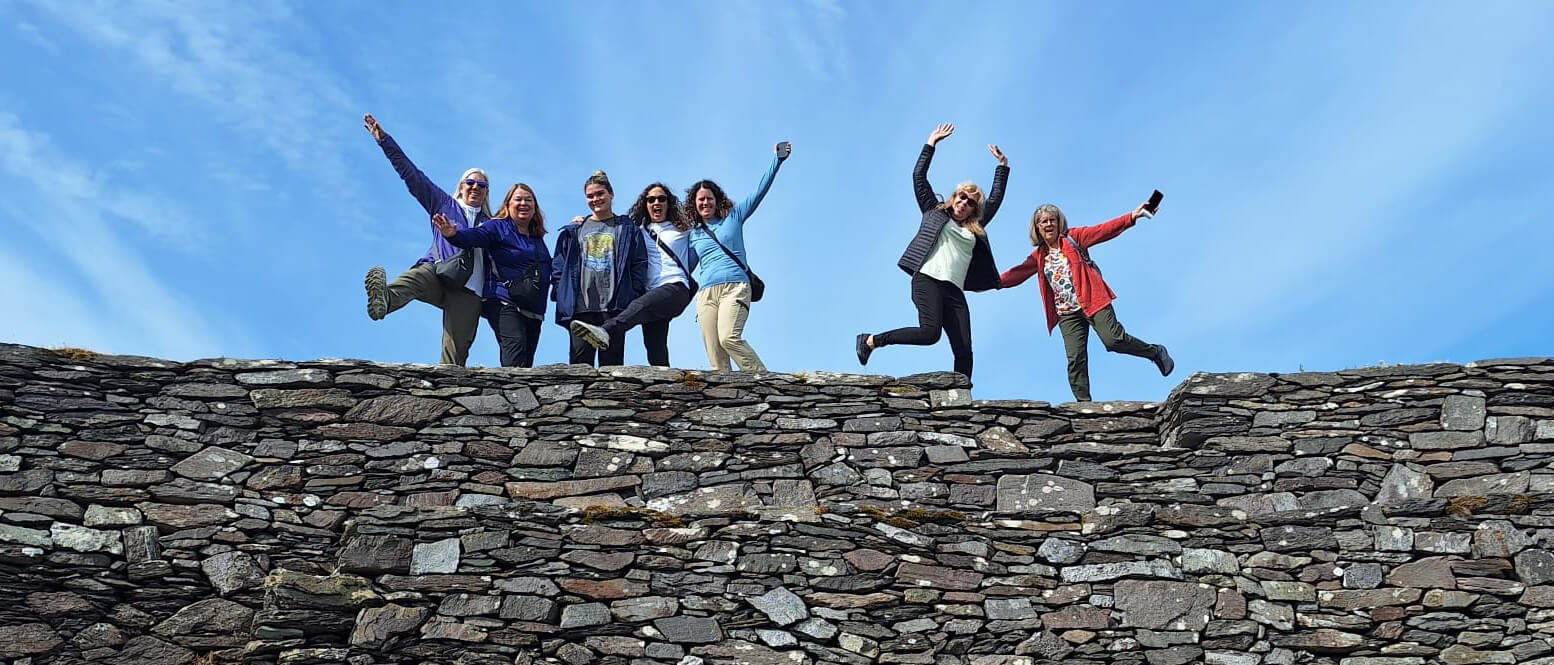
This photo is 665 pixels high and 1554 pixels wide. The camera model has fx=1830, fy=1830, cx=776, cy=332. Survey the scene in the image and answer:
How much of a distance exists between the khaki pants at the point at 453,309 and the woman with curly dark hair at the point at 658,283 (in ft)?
2.71

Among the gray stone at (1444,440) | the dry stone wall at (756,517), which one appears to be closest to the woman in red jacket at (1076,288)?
the dry stone wall at (756,517)

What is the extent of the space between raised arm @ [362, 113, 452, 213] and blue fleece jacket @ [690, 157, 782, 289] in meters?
2.07

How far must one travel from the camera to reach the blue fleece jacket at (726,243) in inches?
559

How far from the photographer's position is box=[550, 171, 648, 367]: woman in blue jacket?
14.0m

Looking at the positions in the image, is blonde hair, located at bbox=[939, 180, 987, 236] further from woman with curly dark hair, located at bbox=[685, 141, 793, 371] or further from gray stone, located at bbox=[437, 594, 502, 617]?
gray stone, located at bbox=[437, 594, 502, 617]

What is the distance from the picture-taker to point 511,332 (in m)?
14.0

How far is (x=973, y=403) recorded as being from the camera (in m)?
13.3

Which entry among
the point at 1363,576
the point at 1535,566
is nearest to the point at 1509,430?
the point at 1535,566

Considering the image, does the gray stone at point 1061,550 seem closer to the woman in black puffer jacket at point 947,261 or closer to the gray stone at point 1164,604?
the gray stone at point 1164,604

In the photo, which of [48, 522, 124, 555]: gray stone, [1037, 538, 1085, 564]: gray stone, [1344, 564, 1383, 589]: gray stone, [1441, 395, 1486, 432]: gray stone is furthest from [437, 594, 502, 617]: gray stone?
[1441, 395, 1486, 432]: gray stone

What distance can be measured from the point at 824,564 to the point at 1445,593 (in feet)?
12.2

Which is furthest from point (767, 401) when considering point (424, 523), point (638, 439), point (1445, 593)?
point (1445, 593)

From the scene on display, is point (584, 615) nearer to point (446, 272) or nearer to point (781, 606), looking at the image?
point (781, 606)

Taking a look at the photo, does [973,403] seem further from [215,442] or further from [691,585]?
[215,442]
